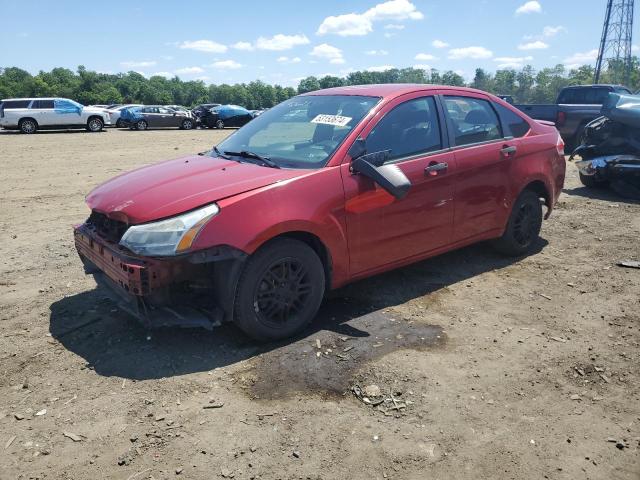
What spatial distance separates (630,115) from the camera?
8711 millimetres

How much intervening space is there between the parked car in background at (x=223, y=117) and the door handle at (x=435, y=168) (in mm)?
29728

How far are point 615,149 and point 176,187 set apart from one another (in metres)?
8.30

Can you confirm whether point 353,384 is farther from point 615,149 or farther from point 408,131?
point 615,149

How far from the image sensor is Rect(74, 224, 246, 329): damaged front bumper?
332cm

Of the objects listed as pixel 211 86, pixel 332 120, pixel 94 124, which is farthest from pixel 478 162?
pixel 211 86

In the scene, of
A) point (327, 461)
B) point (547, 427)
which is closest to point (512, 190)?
point (547, 427)

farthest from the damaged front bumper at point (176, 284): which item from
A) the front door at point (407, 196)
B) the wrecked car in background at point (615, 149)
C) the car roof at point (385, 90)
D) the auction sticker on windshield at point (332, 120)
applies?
the wrecked car in background at point (615, 149)

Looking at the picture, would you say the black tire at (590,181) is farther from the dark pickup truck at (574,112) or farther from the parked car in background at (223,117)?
the parked car in background at (223,117)

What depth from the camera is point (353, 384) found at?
3266 mm

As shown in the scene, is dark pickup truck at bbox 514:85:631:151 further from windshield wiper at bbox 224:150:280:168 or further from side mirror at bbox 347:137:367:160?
windshield wiper at bbox 224:150:280:168

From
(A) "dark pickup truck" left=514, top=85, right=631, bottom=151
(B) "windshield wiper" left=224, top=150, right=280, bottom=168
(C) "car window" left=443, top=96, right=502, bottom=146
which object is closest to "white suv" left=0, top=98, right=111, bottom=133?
(A) "dark pickup truck" left=514, top=85, right=631, bottom=151

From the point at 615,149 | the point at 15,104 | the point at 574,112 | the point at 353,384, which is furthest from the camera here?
the point at 15,104

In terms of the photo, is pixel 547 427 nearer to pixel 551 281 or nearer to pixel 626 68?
pixel 551 281

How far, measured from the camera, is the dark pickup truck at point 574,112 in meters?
13.0
